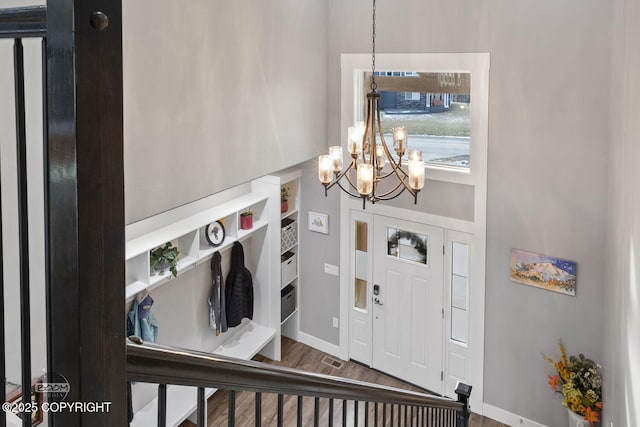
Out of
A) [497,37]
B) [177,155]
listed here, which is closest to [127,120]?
[177,155]

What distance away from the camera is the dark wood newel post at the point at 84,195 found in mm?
546

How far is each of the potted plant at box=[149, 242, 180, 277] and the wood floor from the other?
1.47 meters

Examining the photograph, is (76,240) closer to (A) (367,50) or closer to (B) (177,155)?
(B) (177,155)

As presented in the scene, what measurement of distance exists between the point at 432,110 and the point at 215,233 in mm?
2380

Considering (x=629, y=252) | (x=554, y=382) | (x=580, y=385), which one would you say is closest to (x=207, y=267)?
(x=554, y=382)

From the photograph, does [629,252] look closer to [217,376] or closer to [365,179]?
[365,179]

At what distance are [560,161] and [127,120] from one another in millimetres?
3319

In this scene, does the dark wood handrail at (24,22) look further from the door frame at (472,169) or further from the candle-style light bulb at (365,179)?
the door frame at (472,169)

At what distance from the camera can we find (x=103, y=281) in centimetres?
59

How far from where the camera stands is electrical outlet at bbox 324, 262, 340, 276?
6.26 meters

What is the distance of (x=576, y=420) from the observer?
4500mm

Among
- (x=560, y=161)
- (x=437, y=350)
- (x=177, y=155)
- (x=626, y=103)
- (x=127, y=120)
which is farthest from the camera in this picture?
(x=437, y=350)

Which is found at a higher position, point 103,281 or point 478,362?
point 103,281

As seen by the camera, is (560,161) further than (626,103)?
Yes
